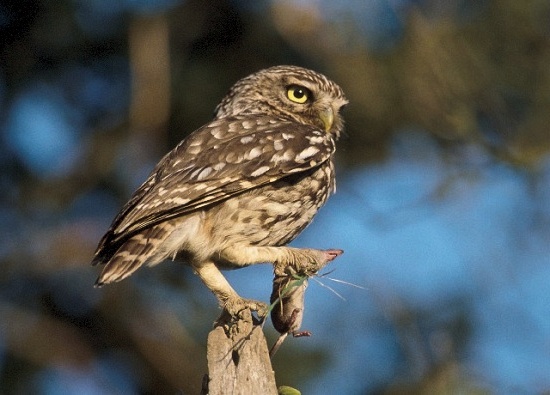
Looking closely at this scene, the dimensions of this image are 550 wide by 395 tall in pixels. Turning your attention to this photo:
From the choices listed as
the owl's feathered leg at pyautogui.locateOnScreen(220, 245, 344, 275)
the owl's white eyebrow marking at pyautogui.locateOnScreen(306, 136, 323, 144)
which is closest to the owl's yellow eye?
the owl's white eyebrow marking at pyautogui.locateOnScreen(306, 136, 323, 144)

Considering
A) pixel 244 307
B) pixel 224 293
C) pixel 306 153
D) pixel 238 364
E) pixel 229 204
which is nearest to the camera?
pixel 238 364

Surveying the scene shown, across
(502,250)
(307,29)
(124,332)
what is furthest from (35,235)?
(502,250)

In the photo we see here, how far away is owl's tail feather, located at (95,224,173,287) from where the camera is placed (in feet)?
12.1

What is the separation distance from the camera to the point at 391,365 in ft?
21.5

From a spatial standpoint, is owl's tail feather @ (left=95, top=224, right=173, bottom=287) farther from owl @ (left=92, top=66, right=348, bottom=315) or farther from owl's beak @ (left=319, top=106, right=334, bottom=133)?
owl's beak @ (left=319, top=106, right=334, bottom=133)

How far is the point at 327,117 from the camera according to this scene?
16.1 feet

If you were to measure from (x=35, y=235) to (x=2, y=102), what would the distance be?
1191 millimetres

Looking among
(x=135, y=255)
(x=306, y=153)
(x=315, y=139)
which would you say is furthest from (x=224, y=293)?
(x=315, y=139)

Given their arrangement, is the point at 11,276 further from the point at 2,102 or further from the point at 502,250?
the point at 502,250

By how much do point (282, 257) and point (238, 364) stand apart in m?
0.78

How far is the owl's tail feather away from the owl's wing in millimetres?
34

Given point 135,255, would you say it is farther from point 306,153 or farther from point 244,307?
point 306,153

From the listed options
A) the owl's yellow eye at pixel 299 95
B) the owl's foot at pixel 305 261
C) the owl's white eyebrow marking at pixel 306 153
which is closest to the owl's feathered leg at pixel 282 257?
the owl's foot at pixel 305 261

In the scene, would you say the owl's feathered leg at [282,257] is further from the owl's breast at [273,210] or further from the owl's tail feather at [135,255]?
the owl's tail feather at [135,255]
